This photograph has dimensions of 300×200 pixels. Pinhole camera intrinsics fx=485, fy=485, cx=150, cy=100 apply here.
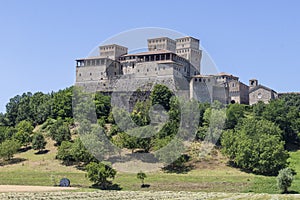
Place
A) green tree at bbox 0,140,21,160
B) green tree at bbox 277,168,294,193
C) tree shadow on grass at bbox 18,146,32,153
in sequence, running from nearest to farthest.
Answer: green tree at bbox 277,168,294,193
green tree at bbox 0,140,21,160
tree shadow on grass at bbox 18,146,32,153

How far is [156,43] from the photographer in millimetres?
97875

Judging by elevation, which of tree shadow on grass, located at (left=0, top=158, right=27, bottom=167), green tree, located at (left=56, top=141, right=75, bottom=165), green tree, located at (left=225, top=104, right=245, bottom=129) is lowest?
tree shadow on grass, located at (left=0, top=158, right=27, bottom=167)

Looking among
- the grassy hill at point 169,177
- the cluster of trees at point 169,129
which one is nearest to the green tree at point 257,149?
the cluster of trees at point 169,129

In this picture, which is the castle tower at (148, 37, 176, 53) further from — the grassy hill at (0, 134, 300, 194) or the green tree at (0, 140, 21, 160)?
the green tree at (0, 140, 21, 160)

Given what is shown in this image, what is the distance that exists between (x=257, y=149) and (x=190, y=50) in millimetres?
42516

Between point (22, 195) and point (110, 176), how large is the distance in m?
13.6

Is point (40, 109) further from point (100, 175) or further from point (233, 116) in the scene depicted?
point (100, 175)

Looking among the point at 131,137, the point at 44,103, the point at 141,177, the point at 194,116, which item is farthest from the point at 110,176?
the point at 44,103

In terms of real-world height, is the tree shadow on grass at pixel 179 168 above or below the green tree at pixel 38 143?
below

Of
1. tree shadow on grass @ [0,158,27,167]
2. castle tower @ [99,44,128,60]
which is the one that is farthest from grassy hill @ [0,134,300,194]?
castle tower @ [99,44,128,60]

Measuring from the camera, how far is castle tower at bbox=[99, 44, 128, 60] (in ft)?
319

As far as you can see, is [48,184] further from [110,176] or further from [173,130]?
[173,130]

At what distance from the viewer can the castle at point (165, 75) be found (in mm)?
86312

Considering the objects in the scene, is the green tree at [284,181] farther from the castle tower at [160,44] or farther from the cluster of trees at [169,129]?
the castle tower at [160,44]
